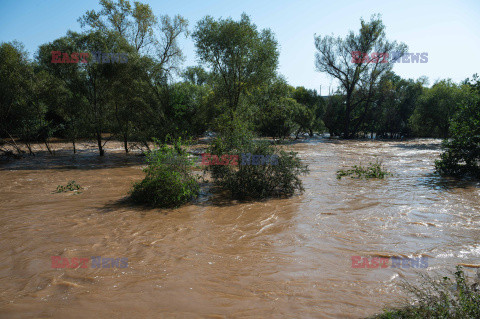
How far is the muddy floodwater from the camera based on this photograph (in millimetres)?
3496

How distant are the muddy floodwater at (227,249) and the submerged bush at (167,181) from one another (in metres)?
0.45

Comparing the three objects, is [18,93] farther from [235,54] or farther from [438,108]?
[438,108]

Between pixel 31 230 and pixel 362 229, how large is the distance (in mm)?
7203

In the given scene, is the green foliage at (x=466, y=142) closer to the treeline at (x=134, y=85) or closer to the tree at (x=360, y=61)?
the treeline at (x=134, y=85)

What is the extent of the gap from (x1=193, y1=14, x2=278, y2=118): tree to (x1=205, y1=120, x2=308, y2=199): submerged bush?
30.5ft

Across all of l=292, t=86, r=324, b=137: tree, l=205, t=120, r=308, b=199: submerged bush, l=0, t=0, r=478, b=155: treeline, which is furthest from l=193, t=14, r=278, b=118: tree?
l=292, t=86, r=324, b=137: tree

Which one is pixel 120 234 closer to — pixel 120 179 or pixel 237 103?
pixel 120 179

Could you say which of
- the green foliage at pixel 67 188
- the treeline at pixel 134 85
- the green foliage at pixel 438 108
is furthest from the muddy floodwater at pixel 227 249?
the green foliage at pixel 438 108

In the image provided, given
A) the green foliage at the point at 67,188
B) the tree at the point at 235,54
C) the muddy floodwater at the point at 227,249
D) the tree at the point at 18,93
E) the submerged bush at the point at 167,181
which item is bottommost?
the muddy floodwater at the point at 227,249

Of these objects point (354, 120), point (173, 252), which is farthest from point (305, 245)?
point (354, 120)

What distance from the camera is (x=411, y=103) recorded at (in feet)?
127

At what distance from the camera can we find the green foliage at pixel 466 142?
1115 centimetres

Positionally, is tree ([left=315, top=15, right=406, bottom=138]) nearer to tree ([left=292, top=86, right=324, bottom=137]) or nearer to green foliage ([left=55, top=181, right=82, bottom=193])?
tree ([left=292, top=86, right=324, bottom=137])

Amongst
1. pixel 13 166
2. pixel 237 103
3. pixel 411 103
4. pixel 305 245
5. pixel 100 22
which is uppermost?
pixel 100 22
